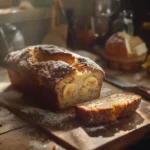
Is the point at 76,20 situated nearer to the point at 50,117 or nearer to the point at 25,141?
the point at 50,117

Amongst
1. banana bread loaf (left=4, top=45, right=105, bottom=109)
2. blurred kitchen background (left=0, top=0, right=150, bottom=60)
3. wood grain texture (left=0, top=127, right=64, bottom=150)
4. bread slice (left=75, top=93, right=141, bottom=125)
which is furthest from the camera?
blurred kitchen background (left=0, top=0, right=150, bottom=60)

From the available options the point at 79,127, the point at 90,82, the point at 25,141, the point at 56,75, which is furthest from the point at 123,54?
the point at 25,141

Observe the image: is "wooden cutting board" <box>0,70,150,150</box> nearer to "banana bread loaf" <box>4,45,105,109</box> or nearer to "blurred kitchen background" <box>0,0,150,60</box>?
"banana bread loaf" <box>4,45,105,109</box>

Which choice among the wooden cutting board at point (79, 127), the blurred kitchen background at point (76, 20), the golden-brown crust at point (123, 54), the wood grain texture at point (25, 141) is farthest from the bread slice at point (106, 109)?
the blurred kitchen background at point (76, 20)

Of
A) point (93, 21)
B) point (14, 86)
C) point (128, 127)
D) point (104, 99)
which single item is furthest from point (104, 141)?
point (93, 21)

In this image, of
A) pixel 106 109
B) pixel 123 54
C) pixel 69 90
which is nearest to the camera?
pixel 106 109

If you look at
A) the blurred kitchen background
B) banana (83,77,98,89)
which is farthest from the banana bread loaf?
the blurred kitchen background
